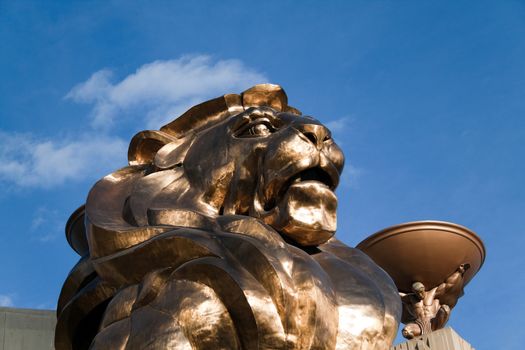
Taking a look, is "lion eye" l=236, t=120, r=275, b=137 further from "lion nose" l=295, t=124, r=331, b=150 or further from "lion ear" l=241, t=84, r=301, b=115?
"lion ear" l=241, t=84, r=301, b=115

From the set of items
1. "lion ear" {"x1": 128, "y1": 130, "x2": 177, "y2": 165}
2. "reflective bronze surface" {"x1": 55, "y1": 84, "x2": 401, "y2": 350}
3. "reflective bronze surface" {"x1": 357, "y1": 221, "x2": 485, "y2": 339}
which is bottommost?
"reflective bronze surface" {"x1": 55, "y1": 84, "x2": 401, "y2": 350}

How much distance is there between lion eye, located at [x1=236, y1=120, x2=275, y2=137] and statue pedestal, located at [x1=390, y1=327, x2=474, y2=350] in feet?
8.06

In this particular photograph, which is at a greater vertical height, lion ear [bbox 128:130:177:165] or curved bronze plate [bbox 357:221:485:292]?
curved bronze plate [bbox 357:221:485:292]

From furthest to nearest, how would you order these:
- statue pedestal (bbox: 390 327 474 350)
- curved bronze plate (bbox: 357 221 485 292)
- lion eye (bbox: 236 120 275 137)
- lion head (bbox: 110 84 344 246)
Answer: curved bronze plate (bbox: 357 221 485 292) → statue pedestal (bbox: 390 327 474 350) → lion eye (bbox: 236 120 275 137) → lion head (bbox: 110 84 344 246)

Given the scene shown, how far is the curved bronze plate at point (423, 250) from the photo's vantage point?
33.6 feet

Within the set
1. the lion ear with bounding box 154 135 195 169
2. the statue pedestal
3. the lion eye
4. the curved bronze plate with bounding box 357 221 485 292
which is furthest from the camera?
the curved bronze plate with bounding box 357 221 485 292

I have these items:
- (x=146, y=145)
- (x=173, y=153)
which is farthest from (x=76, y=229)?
(x=173, y=153)

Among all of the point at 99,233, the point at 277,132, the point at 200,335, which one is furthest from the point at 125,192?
the point at 200,335

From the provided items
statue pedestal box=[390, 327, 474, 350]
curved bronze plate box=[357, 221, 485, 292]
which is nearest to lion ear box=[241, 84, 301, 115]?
statue pedestal box=[390, 327, 474, 350]

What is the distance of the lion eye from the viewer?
7539 millimetres

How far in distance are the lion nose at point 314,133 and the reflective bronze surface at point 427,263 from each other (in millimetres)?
3012

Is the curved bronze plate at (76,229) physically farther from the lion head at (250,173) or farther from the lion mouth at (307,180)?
the lion mouth at (307,180)

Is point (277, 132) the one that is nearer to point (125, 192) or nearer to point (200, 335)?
point (125, 192)

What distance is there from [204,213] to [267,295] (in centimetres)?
109
